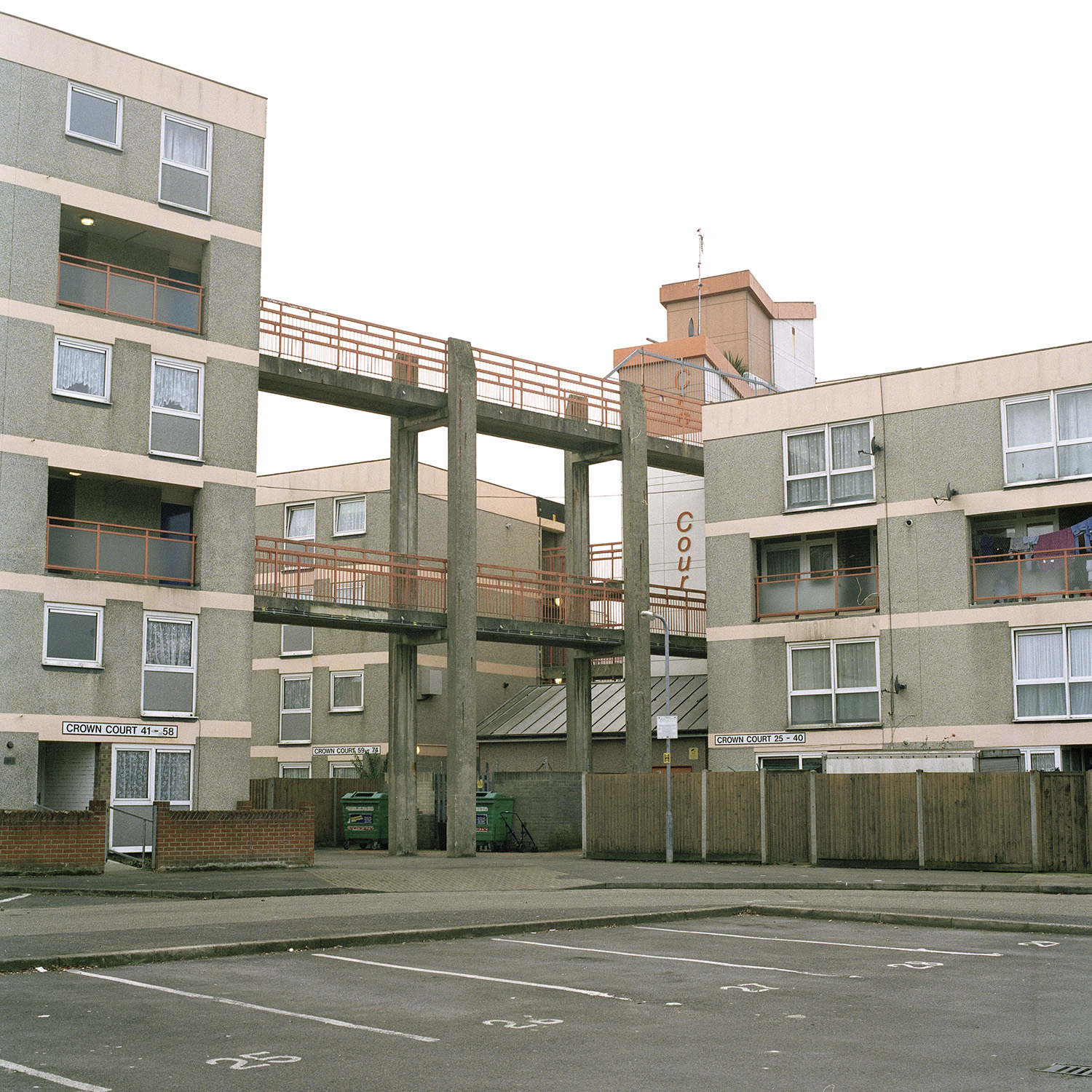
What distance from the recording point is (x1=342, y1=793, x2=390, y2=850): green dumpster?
121 ft

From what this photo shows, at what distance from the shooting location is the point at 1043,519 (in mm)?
32438

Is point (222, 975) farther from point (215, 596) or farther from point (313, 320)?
point (313, 320)

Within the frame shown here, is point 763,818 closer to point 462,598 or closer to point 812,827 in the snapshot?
point 812,827

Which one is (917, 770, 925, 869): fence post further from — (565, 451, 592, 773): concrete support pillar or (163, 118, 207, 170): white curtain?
(163, 118, 207, 170): white curtain

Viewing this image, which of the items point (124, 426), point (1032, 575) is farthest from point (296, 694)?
point (1032, 575)

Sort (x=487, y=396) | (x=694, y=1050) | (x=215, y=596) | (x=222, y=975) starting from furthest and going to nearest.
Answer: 1. (x=487, y=396)
2. (x=215, y=596)
3. (x=222, y=975)
4. (x=694, y=1050)

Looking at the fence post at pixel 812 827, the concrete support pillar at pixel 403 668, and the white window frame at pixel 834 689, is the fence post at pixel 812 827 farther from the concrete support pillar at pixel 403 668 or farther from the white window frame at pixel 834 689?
the concrete support pillar at pixel 403 668

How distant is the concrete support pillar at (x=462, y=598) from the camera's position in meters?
32.6

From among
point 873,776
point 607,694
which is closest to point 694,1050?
point 873,776

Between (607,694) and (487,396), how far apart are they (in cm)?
1377

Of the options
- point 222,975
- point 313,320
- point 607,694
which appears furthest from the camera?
point 607,694

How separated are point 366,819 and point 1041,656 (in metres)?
17.5

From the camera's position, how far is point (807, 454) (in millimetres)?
35438

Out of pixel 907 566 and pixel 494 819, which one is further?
pixel 494 819
